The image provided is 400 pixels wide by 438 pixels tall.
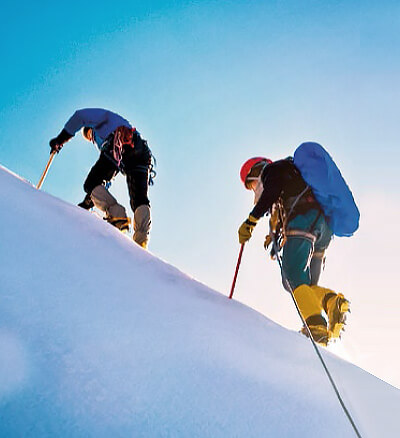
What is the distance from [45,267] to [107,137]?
256 centimetres

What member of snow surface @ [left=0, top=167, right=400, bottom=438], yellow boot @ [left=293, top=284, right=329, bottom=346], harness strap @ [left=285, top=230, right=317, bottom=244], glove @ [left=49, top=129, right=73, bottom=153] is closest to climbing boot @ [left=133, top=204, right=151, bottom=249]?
glove @ [left=49, top=129, right=73, bottom=153]

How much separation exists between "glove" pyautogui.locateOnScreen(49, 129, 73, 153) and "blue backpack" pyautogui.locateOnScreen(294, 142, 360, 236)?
2322 mm

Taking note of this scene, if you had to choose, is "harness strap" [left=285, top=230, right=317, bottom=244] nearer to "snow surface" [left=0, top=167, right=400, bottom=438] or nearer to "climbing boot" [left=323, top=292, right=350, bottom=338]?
"climbing boot" [left=323, top=292, right=350, bottom=338]

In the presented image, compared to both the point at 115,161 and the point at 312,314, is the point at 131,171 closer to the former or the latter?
the point at 115,161

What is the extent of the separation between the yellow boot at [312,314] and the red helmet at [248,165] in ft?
4.03

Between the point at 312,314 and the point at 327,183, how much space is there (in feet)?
2.80

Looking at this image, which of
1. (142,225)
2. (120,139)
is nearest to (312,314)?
(142,225)

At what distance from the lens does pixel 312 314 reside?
80.9 inches

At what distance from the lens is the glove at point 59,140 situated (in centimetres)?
356

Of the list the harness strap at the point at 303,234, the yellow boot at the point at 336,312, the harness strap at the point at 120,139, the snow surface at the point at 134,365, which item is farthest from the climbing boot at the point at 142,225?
the snow surface at the point at 134,365

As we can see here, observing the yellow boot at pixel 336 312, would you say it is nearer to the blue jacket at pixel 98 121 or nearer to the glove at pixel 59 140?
the blue jacket at pixel 98 121

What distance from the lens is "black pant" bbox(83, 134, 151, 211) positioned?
11.3ft

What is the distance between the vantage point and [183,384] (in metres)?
0.77

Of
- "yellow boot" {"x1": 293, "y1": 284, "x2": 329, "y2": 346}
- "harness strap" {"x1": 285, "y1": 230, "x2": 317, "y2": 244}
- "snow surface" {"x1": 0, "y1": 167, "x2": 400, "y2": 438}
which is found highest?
"harness strap" {"x1": 285, "y1": 230, "x2": 317, "y2": 244}
